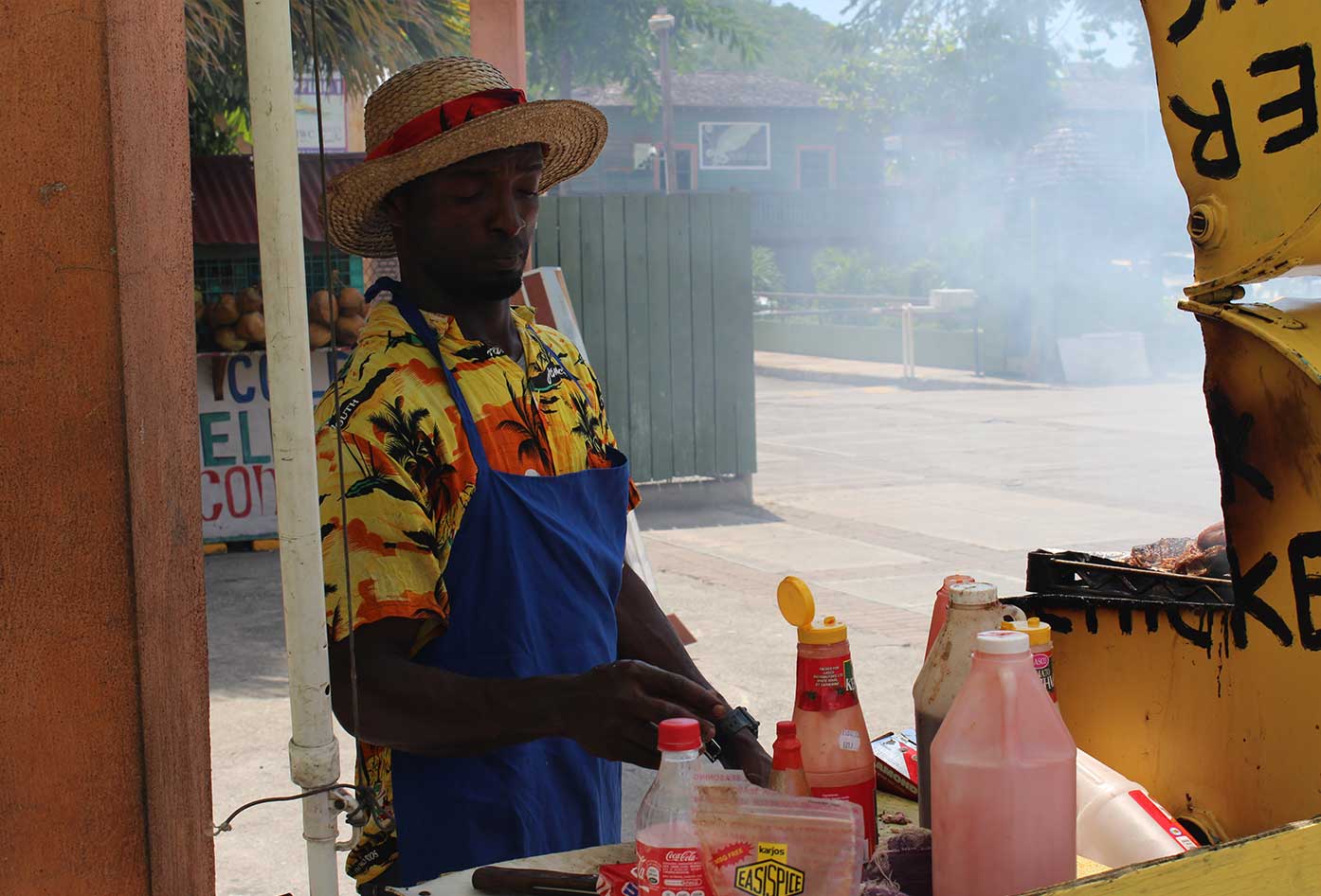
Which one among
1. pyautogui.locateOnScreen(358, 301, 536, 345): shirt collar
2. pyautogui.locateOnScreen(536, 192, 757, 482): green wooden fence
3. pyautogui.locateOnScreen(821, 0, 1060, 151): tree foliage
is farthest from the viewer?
pyautogui.locateOnScreen(821, 0, 1060, 151): tree foliage

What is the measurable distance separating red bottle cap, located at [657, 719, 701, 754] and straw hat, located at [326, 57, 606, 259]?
108 centimetres

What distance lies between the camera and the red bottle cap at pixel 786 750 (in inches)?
64.3

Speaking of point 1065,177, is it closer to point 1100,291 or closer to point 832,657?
point 1100,291

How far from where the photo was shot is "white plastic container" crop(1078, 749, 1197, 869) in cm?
174

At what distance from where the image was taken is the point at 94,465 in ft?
4.88

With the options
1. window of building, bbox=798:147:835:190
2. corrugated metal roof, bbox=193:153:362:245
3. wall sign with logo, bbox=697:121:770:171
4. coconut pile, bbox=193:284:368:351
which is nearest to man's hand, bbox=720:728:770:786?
coconut pile, bbox=193:284:368:351

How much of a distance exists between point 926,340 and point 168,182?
902 inches

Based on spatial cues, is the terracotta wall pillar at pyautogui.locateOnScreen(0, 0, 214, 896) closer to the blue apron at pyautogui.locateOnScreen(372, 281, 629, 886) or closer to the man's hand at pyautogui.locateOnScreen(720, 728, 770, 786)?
the blue apron at pyautogui.locateOnScreen(372, 281, 629, 886)

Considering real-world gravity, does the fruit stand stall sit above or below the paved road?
above

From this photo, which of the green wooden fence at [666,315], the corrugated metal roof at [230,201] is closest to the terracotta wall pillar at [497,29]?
the corrugated metal roof at [230,201]

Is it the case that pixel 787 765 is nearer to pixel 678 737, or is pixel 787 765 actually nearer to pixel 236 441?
pixel 678 737

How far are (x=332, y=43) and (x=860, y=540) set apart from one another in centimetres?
481

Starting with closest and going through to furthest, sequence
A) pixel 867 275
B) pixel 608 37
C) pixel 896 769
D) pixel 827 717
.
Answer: pixel 827 717
pixel 896 769
pixel 608 37
pixel 867 275

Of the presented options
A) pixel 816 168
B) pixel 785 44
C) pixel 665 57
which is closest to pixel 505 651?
pixel 665 57
